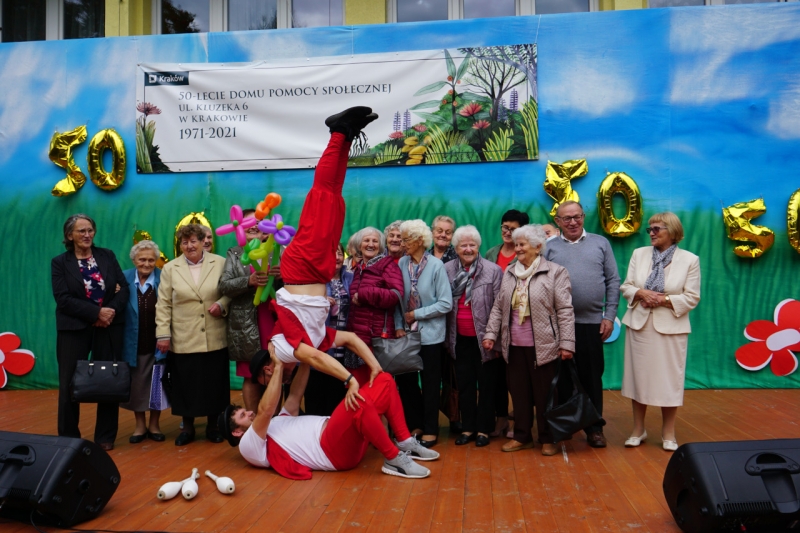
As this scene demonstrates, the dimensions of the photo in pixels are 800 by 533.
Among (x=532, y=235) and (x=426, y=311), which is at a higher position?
(x=532, y=235)

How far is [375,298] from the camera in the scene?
171 inches

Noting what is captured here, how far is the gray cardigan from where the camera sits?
448 cm

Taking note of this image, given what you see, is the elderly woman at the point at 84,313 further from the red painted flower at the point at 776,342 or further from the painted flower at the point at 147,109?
the red painted flower at the point at 776,342

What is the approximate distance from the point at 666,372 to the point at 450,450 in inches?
55.4

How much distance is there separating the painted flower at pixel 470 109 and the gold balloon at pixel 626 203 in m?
1.30

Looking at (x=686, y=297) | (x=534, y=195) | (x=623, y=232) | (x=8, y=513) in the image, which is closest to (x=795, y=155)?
(x=623, y=232)

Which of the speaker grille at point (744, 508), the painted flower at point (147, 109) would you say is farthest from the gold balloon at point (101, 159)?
the speaker grille at point (744, 508)

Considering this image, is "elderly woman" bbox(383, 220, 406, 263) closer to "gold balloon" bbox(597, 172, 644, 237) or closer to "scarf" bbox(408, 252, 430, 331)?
"scarf" bbox(408, 252, 430, 331)

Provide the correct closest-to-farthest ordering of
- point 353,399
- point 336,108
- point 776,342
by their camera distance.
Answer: point 353,399 → point 776,342 → point 336,108

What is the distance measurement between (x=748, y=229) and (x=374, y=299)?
3586 millimetres

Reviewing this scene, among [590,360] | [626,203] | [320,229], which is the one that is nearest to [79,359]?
[320,229]

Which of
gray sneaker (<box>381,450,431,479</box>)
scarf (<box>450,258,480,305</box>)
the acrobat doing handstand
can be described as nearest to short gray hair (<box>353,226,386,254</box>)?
scarf (<box>450,258,480,305</box>)

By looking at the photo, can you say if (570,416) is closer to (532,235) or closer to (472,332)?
(472,332)

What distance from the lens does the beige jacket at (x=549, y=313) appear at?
4.18 meters
